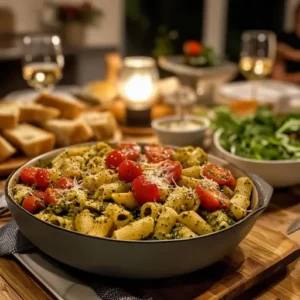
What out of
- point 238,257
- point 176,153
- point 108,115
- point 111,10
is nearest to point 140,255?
point 238,257

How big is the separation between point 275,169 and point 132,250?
59cm

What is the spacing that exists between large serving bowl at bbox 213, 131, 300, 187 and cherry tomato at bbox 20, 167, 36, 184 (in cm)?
55

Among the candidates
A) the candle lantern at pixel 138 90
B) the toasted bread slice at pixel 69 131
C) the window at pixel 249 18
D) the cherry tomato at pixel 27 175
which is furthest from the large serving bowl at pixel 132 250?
the window at pixel 249 18

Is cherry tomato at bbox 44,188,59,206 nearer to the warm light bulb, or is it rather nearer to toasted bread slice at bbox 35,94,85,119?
toasted bread slice at bbox 35,94,85,119

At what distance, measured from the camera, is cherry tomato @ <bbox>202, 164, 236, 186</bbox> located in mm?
1061

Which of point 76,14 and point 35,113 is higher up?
point 76,14

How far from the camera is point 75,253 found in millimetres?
854

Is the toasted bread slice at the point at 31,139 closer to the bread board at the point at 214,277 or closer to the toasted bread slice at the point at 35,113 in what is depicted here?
the toasted bread slice at the point at 35,113

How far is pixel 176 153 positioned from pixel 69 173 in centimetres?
28

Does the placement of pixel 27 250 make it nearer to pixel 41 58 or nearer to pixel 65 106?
pixel 65 106

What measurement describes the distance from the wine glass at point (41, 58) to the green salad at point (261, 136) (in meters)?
0.78

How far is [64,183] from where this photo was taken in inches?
39.7

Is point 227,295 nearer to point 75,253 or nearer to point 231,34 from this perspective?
point 75,253

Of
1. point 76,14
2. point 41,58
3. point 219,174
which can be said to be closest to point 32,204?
point 219,174
